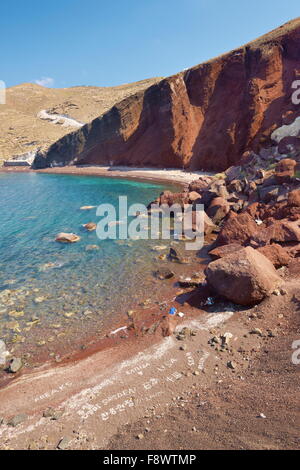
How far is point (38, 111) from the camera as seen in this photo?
11512cm

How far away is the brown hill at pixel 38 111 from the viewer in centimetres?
8444

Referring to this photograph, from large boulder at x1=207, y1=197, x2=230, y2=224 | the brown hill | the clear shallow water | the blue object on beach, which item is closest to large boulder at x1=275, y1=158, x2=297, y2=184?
large boulder at x1=207, y1=197, x2=230, y2=224

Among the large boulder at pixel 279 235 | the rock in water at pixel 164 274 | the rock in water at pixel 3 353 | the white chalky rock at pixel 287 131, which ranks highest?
the white chalky rock at pixel 287 131

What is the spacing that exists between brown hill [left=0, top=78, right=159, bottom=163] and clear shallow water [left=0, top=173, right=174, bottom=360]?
220 feet

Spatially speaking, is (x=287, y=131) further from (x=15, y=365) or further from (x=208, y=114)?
(x=15, y=365)

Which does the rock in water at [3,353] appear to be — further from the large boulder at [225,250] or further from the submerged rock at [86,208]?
the submerged rock at [86,208]

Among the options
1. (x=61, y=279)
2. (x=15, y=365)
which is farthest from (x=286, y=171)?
(x=15, y=365)

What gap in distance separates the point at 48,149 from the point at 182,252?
2583 inches

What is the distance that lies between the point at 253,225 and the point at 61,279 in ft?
33.6

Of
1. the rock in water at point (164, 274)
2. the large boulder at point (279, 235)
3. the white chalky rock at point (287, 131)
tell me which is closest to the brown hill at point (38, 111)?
the white chalky rock at point (287, 131)

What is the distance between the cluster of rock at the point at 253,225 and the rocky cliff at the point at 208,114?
12221 mm

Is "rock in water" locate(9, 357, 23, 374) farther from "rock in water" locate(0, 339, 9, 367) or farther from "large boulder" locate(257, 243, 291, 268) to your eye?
"large boulder" locate(257, 243, 291, 268)

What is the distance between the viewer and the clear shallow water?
10280 millimetres

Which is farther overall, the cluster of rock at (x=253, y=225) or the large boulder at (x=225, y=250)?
the large boulder at (x=225, y=250)
